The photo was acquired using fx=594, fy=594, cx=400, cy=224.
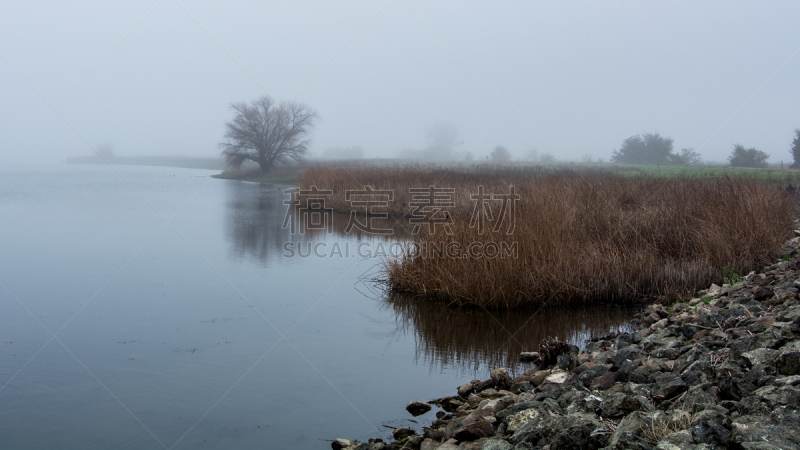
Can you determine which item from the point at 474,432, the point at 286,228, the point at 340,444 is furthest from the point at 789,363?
the point at 286,228

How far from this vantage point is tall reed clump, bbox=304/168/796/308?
7.75 metres

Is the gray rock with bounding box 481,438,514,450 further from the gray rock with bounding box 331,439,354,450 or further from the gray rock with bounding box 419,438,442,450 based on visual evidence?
the gray rock with bounding box 331,439,354,450

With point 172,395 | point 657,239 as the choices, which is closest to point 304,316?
point 172,395

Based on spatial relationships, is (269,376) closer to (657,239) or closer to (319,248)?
(657,239)

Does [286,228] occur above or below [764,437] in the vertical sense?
below

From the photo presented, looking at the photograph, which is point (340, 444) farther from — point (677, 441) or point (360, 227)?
point (360, 227)

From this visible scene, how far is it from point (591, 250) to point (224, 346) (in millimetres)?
4861

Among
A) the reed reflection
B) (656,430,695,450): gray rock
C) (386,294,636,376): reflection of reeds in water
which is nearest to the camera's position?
(656,430,695,450): gray rock

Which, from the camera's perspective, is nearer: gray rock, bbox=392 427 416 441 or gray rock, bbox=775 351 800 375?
gray rock, bbox=775 351 800 375

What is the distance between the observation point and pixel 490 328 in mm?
7070

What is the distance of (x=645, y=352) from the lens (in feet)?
15.4

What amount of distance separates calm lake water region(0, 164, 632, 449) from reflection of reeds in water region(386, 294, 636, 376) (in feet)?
0.10

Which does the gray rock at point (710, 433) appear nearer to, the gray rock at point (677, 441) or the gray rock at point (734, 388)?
the gray rock at point (677, 441)

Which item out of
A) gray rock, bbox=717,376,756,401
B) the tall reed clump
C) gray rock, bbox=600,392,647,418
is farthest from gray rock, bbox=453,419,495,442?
the tall reed clump
